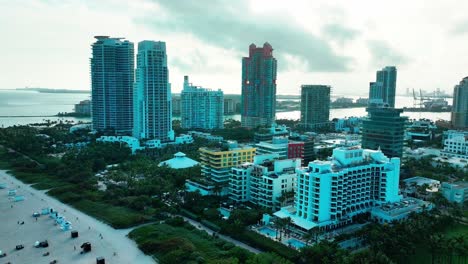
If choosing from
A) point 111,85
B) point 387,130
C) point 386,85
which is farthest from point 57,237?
point 386,85

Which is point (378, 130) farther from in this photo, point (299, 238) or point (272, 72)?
point (272, 72)

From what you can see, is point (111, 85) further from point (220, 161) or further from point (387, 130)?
point (387, 130)

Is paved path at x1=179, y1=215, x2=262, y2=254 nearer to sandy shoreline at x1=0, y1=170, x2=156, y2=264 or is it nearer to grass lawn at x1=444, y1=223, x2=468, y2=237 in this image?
sandy shoreline at x1=0, y1=170, x2=156, y2=264

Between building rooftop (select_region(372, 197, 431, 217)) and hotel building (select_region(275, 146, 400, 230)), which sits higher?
hotel building (select_region(275, 146, 400, 230))

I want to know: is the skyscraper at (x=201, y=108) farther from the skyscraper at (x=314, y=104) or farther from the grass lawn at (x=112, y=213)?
the grass lawn at (x=112, y=213)

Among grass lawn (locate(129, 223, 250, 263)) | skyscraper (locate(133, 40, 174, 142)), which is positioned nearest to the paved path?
grass lawn (locate(129, 223, 250, 263))
